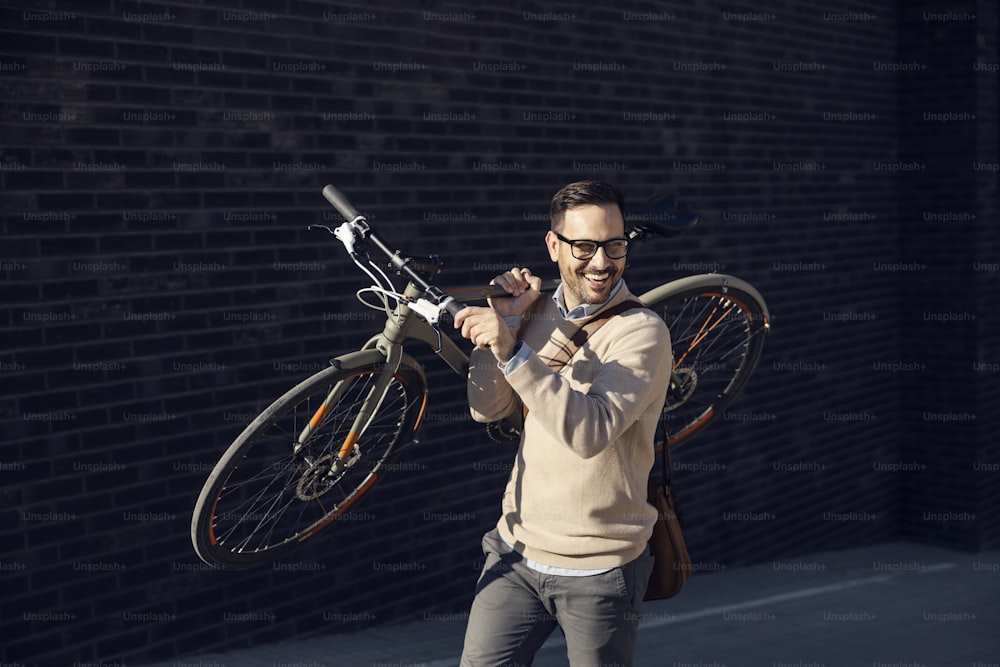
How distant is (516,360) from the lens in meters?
3.41

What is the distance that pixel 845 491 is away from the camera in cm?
1052

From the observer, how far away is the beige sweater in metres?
3.43

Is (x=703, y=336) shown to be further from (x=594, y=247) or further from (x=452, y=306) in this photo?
(x=452, y=306)

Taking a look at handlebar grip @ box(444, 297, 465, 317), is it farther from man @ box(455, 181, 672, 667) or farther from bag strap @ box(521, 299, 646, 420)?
bag strap @ box(521, 299, 646, 420)

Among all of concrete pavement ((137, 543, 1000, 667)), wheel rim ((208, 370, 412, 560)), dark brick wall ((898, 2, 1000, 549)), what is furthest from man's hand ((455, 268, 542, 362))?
dark brick wall ((898, 2, 1000, 549))

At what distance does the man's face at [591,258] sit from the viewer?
3605 millimetres

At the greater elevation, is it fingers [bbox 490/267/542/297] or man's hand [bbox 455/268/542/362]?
fingers [bbox 490/267/542/297]

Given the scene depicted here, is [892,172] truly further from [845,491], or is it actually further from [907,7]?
[845,491]

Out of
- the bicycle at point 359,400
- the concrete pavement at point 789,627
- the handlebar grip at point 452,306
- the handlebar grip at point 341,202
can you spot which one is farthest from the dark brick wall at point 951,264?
the handlebar grip at point 452,306

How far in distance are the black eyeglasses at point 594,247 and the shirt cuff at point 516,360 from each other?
0.39 meters

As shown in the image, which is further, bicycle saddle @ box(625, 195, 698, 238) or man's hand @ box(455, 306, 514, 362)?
bicycle saddle @ box(625, 195, 698, 238)

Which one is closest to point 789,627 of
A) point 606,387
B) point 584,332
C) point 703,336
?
point 703,336

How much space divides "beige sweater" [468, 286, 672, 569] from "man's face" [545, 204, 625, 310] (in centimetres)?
9

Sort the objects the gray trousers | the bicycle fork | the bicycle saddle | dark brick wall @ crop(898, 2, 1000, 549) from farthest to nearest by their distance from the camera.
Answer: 1. dark brick wall @ crop(898, 2, 1000, 549)
2. the bicycle saddle
3. the bicycle fork
4. the gray trousers
